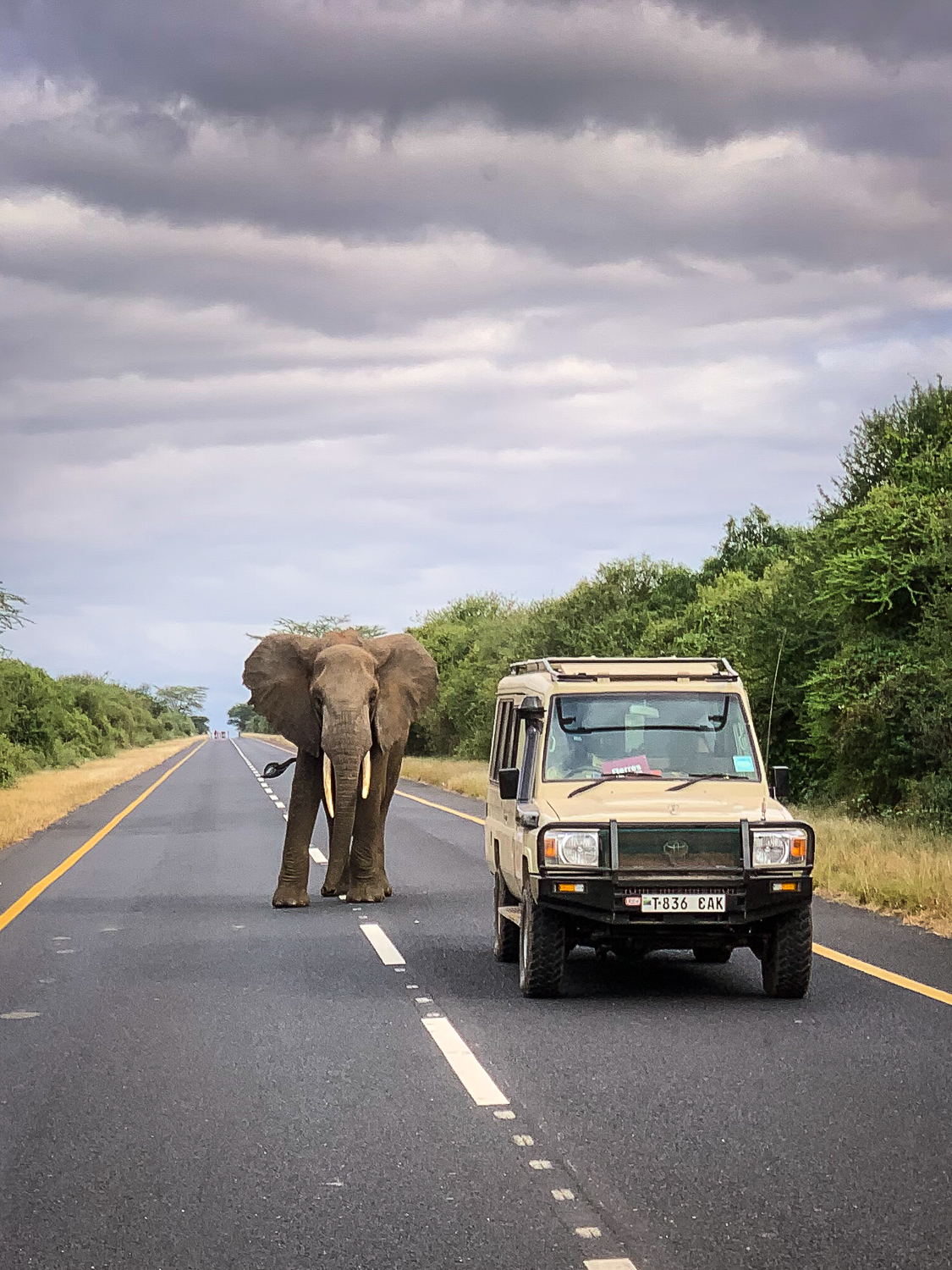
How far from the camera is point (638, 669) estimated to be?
11.1m

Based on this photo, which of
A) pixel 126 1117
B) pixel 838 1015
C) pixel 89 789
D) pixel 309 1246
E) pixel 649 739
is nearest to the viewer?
pixel 309 1246

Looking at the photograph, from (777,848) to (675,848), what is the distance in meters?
0.61

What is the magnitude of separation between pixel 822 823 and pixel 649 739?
11101 mm

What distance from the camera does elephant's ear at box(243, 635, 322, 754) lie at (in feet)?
51.6

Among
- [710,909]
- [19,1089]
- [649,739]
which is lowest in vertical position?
[19,1089]

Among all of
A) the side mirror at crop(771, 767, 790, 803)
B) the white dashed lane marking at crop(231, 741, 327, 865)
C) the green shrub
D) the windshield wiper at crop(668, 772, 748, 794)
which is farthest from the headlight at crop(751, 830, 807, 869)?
the green shrub

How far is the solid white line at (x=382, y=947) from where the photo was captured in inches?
444

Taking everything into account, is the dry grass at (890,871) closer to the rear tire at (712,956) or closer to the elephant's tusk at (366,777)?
the rear tire at (712,956)

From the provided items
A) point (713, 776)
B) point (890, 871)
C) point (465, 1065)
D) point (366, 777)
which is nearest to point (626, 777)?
point (713, 776)

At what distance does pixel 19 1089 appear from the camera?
23.8 ft

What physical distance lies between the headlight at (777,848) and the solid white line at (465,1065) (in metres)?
2.07

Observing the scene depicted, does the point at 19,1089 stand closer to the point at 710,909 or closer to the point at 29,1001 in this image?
the point at 29,1001

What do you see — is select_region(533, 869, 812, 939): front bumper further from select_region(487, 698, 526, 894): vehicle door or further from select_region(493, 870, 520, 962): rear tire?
select_region(493, 870, 520, 962): rear tire

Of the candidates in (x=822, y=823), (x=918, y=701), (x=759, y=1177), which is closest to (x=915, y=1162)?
(x=759, y=1177)
